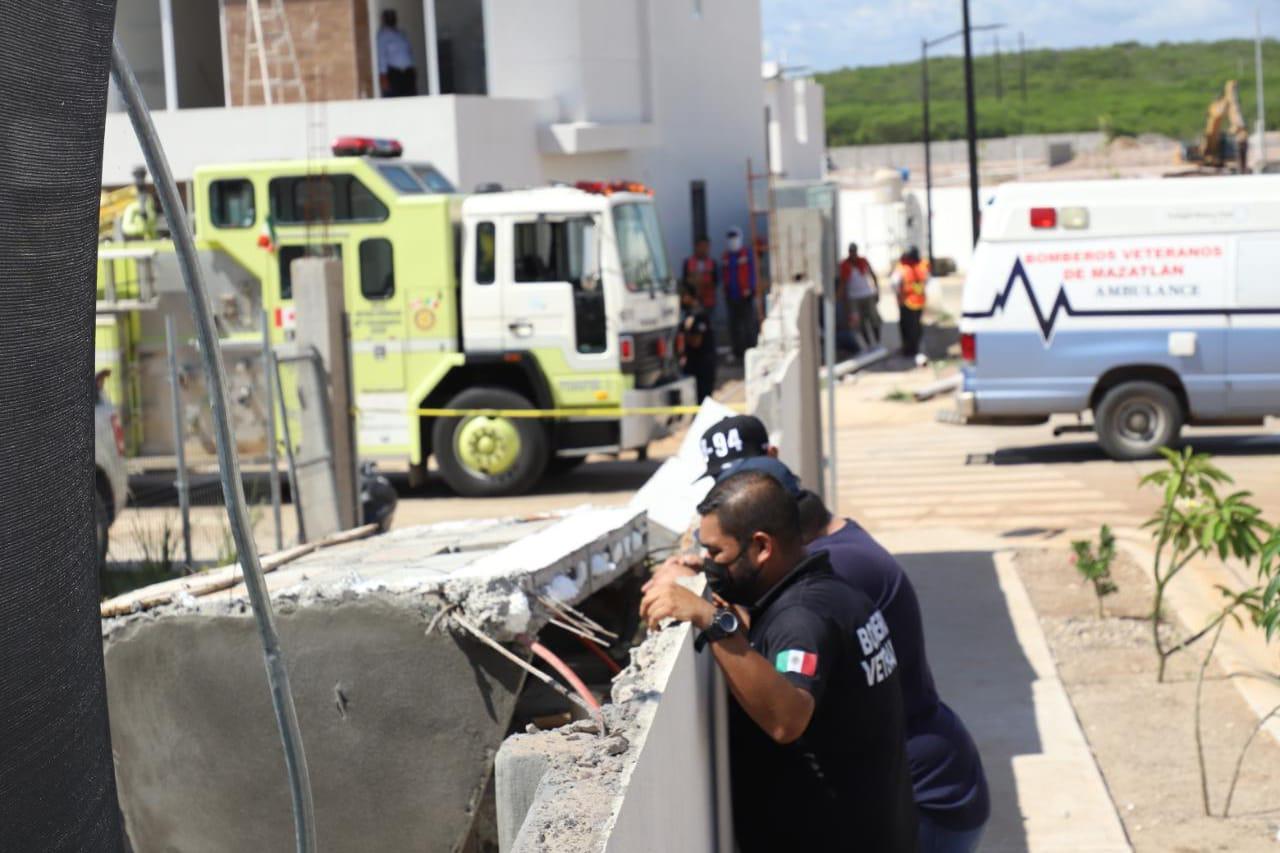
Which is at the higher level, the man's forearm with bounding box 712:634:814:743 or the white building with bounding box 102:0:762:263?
the white building with bounding box 102:0:762:263

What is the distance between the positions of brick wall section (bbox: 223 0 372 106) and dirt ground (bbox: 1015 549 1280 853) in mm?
15196

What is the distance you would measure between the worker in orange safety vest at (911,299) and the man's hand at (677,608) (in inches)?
886

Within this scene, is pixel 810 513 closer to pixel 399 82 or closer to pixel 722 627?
pixel 722 627

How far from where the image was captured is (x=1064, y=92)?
433 ft

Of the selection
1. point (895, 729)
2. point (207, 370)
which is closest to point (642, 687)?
point (895, 729)

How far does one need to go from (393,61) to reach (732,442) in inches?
761

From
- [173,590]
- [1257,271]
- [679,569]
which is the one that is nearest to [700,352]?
[1257,271]

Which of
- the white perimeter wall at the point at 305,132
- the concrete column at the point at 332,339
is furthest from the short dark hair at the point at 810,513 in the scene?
the white perimeter wall at the point at 305,132

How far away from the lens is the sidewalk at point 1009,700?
6.88 meters

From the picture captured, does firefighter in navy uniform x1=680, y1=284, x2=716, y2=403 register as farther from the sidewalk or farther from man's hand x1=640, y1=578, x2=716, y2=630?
man's hand x1=640, y1=578, x2=716, y2=630

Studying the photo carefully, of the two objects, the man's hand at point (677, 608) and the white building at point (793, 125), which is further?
the white building at point (793, 125)

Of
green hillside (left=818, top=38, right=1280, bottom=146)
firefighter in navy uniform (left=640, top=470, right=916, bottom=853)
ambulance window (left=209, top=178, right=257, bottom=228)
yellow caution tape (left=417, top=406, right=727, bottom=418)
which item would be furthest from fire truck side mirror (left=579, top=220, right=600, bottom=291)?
green hillside (left=818, top=38, right=1280, bottom=146)

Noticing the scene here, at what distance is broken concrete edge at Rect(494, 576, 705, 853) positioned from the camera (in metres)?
2.76

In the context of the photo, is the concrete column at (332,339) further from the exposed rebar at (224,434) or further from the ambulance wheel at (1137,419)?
the ambulance wheel at (1137,419)
